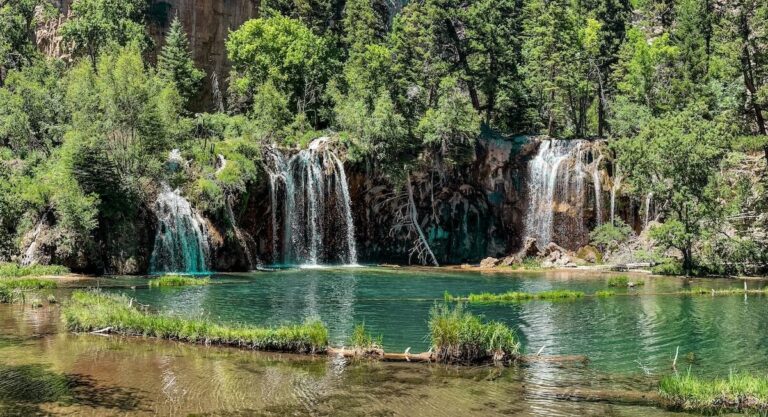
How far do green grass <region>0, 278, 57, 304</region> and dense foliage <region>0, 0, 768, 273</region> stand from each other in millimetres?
8221

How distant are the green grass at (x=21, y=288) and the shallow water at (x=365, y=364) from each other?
1.75 metres

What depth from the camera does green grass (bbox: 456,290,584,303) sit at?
33938 millimetres

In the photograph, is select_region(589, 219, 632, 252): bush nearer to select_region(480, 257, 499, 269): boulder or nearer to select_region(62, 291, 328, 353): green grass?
select_region(480, 257, 499, 269): boulder

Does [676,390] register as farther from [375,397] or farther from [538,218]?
[538,218]

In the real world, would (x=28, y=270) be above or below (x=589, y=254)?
below

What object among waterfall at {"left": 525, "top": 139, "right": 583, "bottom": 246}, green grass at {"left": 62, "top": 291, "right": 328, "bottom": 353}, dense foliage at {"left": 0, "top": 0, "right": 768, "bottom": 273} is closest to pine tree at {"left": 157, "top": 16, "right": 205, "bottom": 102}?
dense foliage at {"left": 0, "top": 0, "right": 768, "bottom": 273}

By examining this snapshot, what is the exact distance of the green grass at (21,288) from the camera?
29719mm

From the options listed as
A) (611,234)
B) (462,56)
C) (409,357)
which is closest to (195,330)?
(409,357)

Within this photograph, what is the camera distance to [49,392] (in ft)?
49.4

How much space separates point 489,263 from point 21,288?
37122 mm

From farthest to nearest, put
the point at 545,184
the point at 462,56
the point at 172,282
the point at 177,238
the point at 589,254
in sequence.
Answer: the point at 462,56
the point at 545,184
the point at 589,254
the point at 177,238
the point at 172,282

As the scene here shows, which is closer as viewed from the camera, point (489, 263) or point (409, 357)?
point (409, 357)

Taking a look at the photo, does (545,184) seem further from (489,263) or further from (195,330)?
(195,330)

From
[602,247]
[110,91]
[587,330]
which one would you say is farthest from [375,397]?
[602,247]
